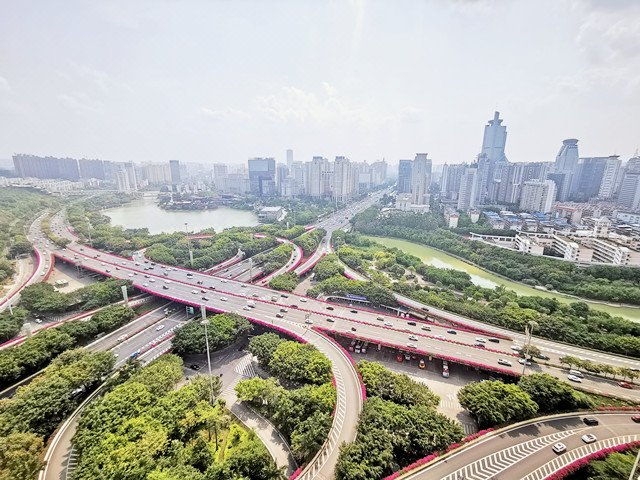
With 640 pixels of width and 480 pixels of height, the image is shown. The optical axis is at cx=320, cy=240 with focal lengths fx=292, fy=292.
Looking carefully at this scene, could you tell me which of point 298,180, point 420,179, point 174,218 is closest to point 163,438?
point 174,218

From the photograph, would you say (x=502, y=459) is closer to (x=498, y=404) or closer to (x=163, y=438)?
(x=498, y=404)

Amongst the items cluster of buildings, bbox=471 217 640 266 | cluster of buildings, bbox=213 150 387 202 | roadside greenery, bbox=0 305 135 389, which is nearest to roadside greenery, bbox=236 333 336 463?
roadside greenery, bbox=0 305 135 389

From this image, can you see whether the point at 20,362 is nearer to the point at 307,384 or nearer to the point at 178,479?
the point at 178,479

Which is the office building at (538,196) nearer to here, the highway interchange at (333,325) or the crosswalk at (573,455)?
the highway interchange at (333,325)

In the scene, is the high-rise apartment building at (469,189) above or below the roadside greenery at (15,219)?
above

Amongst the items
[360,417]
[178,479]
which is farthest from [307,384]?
[178,479]

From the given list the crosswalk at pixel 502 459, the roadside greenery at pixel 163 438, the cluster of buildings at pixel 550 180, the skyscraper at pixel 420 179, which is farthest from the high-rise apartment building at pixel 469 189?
the roadside greenery at pixel 163 438
